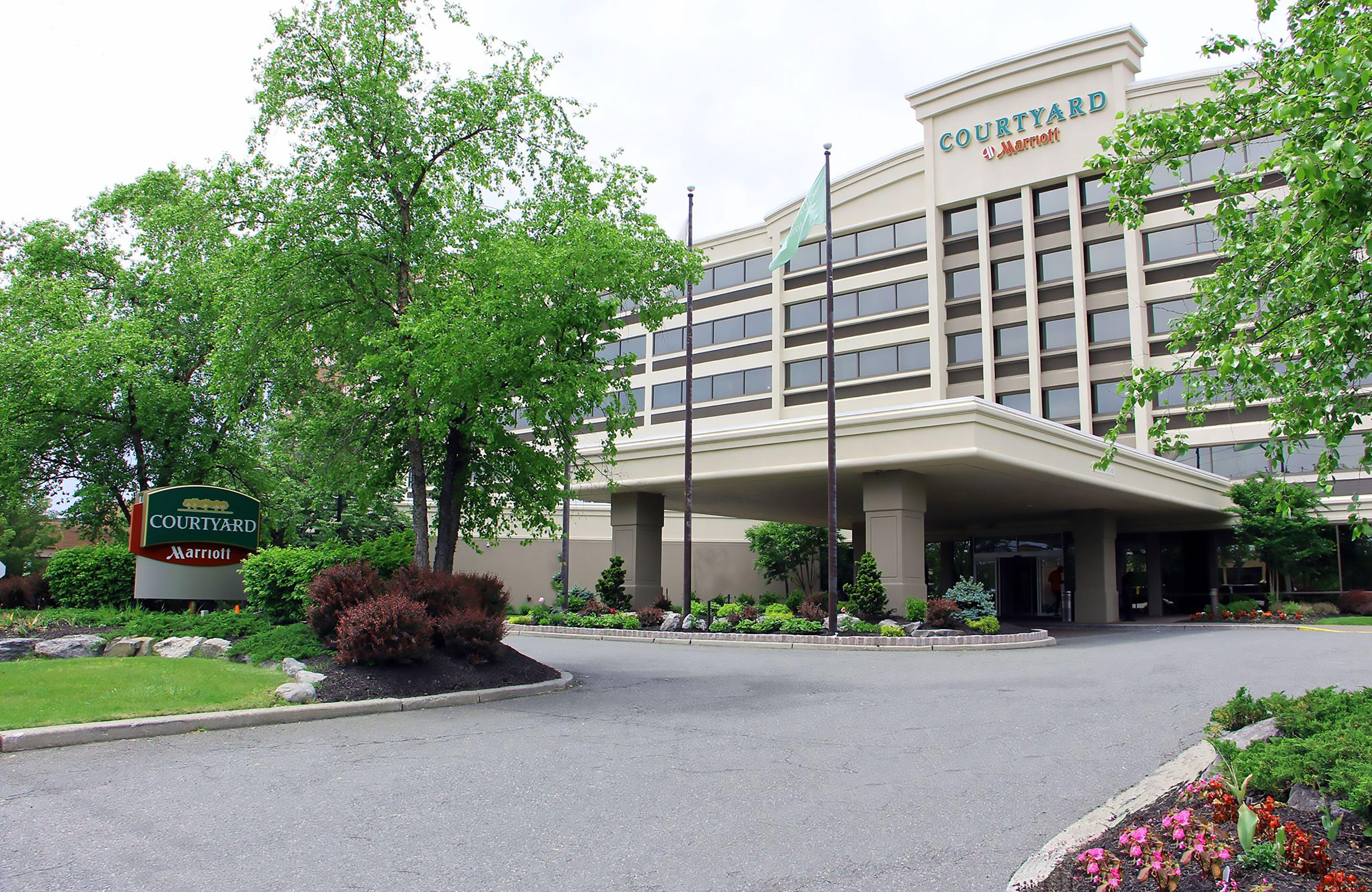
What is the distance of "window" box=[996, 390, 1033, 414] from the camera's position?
147 ft

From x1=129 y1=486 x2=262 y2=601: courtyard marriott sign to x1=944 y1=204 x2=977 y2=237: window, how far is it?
38.2 meters

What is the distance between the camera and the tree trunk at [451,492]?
605 inches

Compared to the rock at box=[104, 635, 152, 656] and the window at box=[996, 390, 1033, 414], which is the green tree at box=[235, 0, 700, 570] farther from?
the window at box=[996, 390, 1033, 414]

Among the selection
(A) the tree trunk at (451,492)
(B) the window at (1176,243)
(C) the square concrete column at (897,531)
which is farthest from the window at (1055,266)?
(A) the tree trunk at (451,492)

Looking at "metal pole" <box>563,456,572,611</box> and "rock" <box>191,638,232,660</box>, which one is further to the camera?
"metal pole" <box>563,456,572,611</box>

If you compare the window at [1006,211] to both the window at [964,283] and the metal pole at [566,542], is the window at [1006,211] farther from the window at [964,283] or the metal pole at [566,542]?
the metal pole at [566,542]

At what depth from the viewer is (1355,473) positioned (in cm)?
3766

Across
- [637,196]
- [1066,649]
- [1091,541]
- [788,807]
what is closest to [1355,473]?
[1091,541]

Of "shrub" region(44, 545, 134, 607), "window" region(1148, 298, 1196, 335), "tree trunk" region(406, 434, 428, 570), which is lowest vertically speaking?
"shrub" region(44, 545, 134, 607)

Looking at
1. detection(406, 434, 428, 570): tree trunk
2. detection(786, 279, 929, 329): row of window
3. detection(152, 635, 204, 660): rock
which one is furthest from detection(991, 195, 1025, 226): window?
detection(152, 635, 204, 660): rock

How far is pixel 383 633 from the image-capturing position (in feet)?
39.4

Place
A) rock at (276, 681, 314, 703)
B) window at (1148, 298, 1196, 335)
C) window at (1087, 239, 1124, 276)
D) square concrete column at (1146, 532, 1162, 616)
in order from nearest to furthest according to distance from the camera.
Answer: rock at (276, 681, 314, 703) < square concrete column at (1146, 532, 1162, 616) < window at (1148, 298, 1196, 335) < window at (1087, 239, 1124, 276)

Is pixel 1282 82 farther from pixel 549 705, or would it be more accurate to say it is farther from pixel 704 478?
pixel 704 478

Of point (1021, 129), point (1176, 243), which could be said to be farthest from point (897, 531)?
point (1021, 129)
